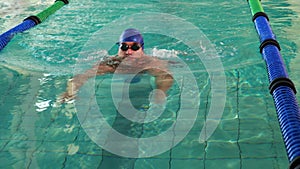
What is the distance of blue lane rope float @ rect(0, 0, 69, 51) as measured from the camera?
5.74 metres

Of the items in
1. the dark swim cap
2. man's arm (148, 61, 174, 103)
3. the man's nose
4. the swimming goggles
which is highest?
the dark swim cap

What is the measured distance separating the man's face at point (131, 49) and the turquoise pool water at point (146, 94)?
0.44 meters

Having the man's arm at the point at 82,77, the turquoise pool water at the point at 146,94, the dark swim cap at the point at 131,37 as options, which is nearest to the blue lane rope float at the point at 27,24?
the turquoise pool water at the point at 146,94

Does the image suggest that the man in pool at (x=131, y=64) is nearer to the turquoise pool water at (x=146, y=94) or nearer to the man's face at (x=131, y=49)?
the man's face at (x=131, y=49)

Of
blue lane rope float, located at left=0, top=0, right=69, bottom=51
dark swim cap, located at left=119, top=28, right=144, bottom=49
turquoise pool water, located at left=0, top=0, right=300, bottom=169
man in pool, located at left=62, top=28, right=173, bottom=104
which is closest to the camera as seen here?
turquoise pool water, located at left=0, top=0, right=300, bottom=169

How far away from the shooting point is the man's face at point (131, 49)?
4629 mm

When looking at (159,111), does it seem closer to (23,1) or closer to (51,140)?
(51,140)

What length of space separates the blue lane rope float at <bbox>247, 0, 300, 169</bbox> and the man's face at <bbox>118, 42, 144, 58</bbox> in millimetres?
1536

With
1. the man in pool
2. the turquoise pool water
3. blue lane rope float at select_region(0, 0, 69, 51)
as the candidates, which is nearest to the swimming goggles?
the man in pool

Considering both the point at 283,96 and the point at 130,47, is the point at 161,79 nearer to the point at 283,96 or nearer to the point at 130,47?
the point at 130,47

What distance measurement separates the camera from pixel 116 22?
23.3ft

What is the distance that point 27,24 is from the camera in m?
6.38

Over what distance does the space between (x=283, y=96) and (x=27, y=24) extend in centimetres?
465

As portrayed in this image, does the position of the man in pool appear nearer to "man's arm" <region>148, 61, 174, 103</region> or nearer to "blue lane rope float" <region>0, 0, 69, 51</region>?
"man's arm" <region>148, 61, 174, 103</region>
